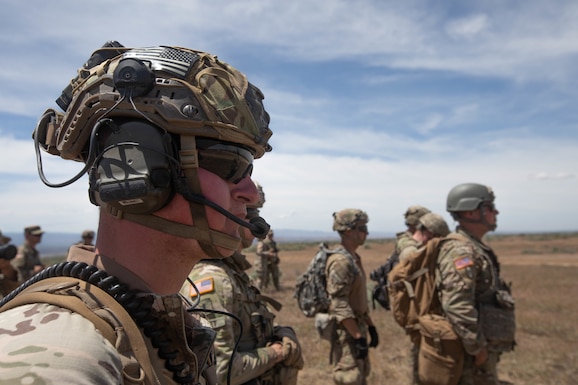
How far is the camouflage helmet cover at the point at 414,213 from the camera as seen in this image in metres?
7.83

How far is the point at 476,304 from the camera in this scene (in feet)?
16.0

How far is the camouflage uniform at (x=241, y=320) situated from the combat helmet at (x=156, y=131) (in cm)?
141

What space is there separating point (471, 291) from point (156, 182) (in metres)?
4.12

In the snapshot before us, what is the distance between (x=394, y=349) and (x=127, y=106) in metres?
8.74

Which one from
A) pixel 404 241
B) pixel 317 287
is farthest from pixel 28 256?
pixel 404 241

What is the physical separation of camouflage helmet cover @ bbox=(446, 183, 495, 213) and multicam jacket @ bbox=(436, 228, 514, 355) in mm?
523

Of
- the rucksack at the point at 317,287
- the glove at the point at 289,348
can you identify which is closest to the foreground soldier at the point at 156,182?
the glove at the point at 289,348

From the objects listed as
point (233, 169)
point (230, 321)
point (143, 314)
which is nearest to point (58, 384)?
point (143, 314)

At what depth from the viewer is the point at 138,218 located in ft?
4.74

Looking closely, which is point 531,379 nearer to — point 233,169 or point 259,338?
point 259,338

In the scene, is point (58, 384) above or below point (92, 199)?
below

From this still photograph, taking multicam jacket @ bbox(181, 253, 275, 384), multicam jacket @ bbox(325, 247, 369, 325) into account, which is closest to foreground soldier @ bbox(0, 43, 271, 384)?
multicam jacket @ bbox(181, 253, 275, 384)

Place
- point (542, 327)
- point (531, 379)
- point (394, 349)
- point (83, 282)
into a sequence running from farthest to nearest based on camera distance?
point (542, 327), point (394, 349), point (531, 379), point (83, 282)

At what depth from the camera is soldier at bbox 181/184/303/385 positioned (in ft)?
8.99
